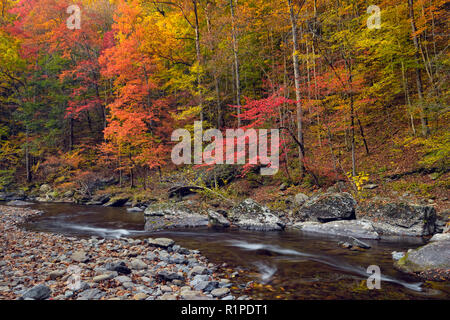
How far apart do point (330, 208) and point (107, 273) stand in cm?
773

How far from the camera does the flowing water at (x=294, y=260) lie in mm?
4344

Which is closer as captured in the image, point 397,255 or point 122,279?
point 122,279

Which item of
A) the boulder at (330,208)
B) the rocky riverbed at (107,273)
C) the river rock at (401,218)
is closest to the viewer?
the rocky riverbed at (107,273)

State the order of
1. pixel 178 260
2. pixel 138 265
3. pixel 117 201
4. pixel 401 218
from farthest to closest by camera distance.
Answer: pixel 117 201
pixel 401 218
pixel 178 260
pixel 138 265

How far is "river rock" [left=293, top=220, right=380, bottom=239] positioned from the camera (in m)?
7.93

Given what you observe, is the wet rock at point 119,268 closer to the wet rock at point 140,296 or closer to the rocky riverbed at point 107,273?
the rocky riverbed at point 107,273

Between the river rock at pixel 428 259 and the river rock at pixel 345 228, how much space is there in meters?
2.53

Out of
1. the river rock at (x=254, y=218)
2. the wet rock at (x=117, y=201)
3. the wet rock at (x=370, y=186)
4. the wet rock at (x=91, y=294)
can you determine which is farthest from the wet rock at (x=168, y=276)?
the wet rock at (x=117, y=201)

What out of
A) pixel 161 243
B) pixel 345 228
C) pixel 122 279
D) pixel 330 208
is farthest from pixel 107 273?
pixel 330 208

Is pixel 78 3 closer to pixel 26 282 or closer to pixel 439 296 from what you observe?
pixel 26 282

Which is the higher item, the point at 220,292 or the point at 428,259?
the point at 428,259

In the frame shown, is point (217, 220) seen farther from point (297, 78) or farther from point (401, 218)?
point (297, 78)

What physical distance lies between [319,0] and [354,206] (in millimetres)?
11596

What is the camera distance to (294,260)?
6.19m
